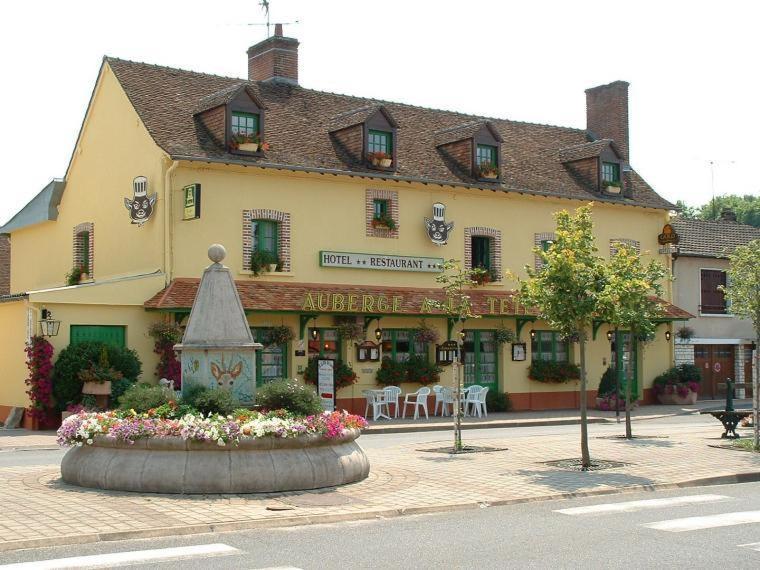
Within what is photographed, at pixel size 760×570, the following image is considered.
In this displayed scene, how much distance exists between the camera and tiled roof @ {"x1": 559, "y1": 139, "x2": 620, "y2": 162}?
33125 mm

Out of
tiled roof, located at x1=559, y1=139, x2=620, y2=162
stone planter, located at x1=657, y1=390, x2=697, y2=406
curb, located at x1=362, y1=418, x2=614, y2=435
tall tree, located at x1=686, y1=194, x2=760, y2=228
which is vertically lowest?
curb, located at x1=362, y1=418, x2=614, y2=435

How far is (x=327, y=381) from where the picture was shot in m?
25.2

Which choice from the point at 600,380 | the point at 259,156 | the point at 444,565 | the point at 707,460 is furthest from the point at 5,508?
the point at 600,380

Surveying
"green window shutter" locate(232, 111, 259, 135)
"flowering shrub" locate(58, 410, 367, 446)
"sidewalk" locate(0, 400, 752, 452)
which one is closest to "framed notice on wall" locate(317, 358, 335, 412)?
"sidewalk" locate(0, 400, 752, 452)

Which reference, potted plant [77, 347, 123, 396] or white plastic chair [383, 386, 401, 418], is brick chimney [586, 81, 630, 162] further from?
potted plant [77, 347, 123, 396]

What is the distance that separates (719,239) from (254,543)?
31435mm

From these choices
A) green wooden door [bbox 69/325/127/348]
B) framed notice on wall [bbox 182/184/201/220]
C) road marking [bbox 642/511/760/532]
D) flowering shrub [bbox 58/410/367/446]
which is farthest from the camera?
framed notice on wall [bbox 182/184/201/220]

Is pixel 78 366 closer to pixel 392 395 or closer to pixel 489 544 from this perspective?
pixel 392 395

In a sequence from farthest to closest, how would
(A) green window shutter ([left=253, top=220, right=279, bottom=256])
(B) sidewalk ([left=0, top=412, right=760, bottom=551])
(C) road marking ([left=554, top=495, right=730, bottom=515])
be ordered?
1. (A) green window shutter ([left=253, top=220, right=279, bottom=256])
2. (C) road marking ([left=554, top=495, right=730, bottom=515])
3. (B) sidewalk ([left=0, top=412, right=760, bottom=551])

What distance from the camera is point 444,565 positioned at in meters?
8.54

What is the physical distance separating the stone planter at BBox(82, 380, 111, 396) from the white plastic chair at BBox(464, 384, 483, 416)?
31.4 feet

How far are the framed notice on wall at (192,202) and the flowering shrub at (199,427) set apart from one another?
11.8m

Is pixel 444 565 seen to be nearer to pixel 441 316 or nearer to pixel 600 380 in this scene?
pixel 441 316

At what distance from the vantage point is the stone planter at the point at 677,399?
33.2 m
